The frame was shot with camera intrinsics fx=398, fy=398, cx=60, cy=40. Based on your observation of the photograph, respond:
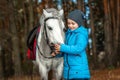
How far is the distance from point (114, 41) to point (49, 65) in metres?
12.5

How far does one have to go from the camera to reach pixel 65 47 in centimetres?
495

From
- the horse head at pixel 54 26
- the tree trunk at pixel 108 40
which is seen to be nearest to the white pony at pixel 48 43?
the horse head at pixel 54 26

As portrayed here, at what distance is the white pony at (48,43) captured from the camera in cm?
592

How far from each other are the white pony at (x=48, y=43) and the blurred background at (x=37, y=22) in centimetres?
930

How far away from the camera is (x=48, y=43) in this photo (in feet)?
20.9

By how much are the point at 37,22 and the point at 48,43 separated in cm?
1379

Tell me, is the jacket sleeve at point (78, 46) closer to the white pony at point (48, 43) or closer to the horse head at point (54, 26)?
the horse head at point (54, 26)

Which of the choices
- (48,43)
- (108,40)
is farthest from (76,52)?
(108,40)

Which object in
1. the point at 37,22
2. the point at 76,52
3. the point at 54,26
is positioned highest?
the point at 37,22

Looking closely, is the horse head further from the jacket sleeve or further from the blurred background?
the blurred background

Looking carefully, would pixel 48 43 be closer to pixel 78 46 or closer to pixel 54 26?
pixel 54 26

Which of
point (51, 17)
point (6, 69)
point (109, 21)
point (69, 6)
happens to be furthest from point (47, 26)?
point (6, 69)

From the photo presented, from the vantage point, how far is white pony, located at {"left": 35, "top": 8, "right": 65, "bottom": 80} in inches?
233

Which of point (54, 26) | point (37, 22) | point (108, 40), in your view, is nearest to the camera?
point (54, 26)
